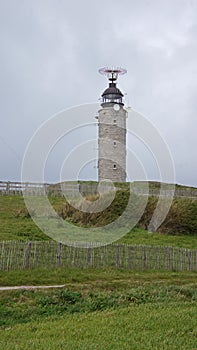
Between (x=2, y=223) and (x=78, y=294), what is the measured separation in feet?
45.7

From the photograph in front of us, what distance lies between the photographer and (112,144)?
44.5 metres

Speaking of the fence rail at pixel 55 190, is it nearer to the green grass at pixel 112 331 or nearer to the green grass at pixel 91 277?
the green grass at pixel 91 277

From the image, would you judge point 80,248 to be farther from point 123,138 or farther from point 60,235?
point 123,138

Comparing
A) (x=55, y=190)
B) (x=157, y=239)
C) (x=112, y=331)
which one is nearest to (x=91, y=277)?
(x=112, y=331)

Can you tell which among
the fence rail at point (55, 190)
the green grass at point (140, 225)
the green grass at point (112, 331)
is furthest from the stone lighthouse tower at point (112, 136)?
the green grass at point (112, 331)

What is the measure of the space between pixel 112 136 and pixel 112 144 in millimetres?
911

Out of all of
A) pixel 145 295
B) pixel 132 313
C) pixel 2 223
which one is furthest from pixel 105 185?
pixel 132 313

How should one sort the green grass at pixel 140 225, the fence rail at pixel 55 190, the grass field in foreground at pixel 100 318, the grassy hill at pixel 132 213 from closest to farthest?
the grass field in foreground at pixel 100 318 → the green grass at pixel 140 225 → the grassy hill at pixel 132 213 → the fence rail at pixel 55 190

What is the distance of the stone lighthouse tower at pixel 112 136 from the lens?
4425 cm

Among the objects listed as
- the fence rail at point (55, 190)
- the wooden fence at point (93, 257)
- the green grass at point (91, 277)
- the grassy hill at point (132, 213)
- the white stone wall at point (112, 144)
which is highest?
the white stone wall at point (112, 144)

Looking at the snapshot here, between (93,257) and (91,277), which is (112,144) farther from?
(91,277)

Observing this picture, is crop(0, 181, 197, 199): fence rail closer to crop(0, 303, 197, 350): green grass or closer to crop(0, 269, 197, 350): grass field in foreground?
crop(0, 269, 197, 350): grass field in foreground

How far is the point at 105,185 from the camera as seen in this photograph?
38.3 meters

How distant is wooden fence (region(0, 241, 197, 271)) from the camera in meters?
16.3
